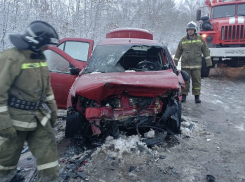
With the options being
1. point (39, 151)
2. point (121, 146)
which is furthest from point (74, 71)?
point (39, 151)

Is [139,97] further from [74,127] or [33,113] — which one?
[33,113]

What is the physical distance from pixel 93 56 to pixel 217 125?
2.65 m

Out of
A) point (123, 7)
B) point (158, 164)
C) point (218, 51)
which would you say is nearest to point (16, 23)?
point (218, 51)

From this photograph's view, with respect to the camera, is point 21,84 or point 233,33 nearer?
point 21,84

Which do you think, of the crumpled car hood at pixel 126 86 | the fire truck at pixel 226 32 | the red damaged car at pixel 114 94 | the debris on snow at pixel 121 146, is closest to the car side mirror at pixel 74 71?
the red damaged car at pixel 114 94

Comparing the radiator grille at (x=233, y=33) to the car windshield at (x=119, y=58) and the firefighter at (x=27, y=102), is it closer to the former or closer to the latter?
the car windshield at (x=119, y=58)

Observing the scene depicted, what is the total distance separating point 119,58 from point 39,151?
228 centimetres

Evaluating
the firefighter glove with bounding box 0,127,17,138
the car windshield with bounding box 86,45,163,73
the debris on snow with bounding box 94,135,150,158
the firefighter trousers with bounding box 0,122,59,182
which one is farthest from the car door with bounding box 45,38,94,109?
the firefighter glove with bounding box 0,127,17,138

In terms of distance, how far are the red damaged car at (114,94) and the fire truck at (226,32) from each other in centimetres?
427

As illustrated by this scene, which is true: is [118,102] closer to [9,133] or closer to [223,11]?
[9,133]

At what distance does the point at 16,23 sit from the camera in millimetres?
10352

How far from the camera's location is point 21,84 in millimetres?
2146

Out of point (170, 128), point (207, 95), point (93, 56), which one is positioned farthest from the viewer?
point (207, 95)

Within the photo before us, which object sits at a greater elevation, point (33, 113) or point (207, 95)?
point (33, 113)
